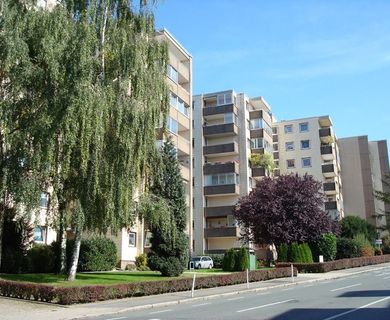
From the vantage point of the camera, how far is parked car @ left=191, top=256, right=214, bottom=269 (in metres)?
47.6

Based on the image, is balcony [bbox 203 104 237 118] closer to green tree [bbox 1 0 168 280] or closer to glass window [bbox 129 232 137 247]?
glass window [bbox 129 232 137 247]

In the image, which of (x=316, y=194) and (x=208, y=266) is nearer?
(x=316, y=194)

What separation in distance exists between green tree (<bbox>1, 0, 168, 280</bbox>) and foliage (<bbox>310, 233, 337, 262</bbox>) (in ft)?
93.5

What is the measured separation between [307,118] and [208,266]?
39425 mm

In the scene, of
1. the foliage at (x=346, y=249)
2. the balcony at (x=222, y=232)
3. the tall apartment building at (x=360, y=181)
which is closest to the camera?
the foliage at (x=346, y=249)

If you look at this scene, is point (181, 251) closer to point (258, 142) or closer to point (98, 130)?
point (98, 130)

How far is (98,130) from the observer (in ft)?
65.3

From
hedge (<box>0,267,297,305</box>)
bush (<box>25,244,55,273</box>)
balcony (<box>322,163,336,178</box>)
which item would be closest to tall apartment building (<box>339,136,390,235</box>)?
balcony (<box>322,163,336,178</box>)

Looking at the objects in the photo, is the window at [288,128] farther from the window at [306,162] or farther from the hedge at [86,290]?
the hedge at [86,290]

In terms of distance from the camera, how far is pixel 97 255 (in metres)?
33.0

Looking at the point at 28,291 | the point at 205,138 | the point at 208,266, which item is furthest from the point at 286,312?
the point at 205,138

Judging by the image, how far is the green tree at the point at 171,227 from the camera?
88.6 feet

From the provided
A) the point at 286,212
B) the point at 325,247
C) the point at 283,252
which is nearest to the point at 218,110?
the point at 325,247

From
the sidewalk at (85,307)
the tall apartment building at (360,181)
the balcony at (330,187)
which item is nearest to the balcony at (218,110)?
the balcony at (330,187)
